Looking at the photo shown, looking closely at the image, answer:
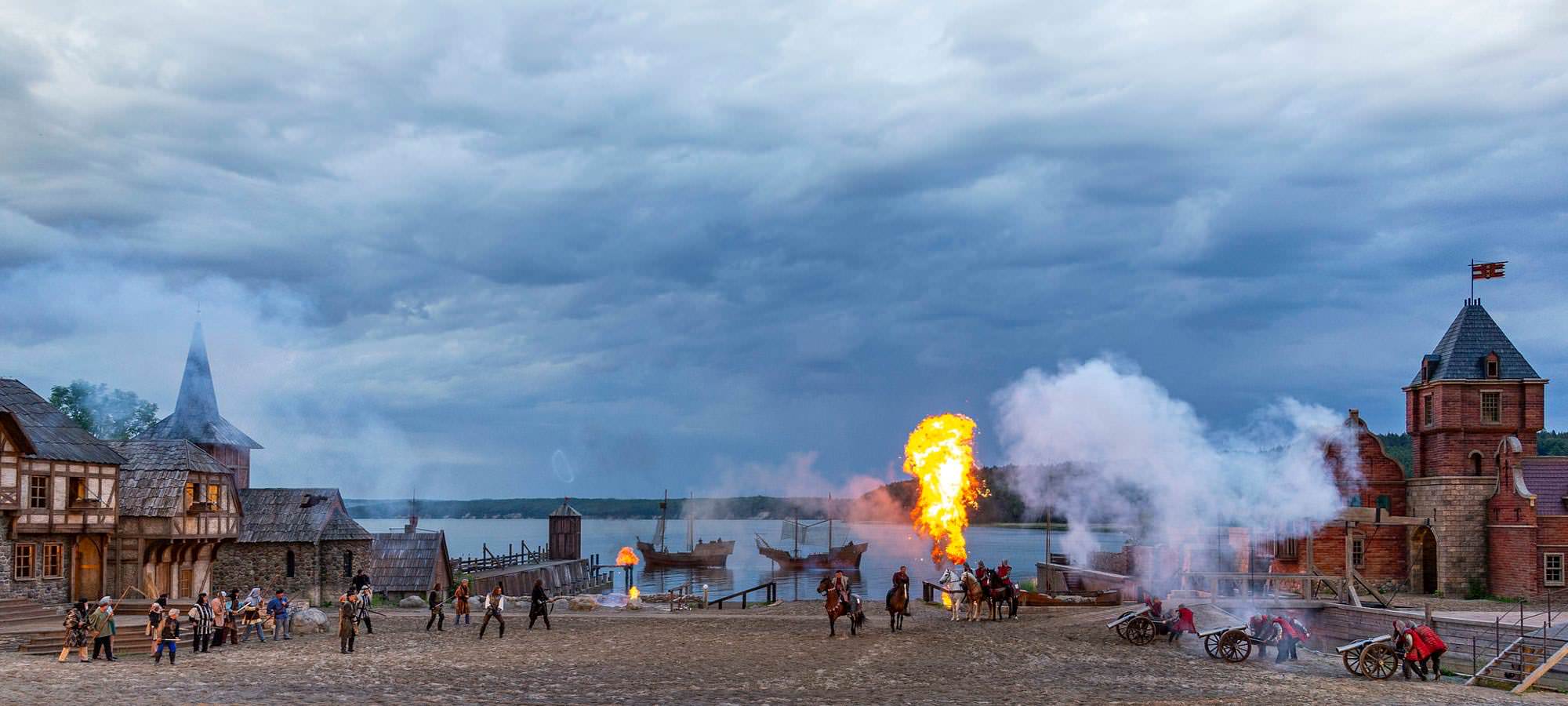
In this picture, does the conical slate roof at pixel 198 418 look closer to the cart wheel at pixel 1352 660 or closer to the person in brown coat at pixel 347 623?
the person in brown coat at pixel 347 623

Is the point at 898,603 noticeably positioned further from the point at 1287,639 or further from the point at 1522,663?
the point at 1522,663

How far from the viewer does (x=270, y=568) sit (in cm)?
5466

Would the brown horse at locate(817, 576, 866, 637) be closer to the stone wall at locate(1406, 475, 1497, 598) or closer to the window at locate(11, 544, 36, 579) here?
the window at locate(11, 544, 36, 579)

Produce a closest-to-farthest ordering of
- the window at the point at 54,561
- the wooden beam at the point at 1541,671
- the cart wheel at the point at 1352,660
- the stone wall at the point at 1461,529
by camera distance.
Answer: the wooden beam at the point at 1541,671
the cart wheel at the point at 1352,660
the window at the point at 54,561
the stone wall at the point at 1461,529

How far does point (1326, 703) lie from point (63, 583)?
40.7 m

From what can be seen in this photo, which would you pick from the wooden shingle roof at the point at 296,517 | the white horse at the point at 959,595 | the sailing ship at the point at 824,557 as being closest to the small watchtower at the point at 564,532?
the sailing ship at the point at 824,557

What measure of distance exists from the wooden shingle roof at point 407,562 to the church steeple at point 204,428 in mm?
9618

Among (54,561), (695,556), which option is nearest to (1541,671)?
(54,561)

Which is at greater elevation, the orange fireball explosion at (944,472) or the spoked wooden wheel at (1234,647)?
the orange fireball explosion at (944,472)

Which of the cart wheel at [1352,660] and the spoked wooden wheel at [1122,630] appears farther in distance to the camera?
the spoked wooden wheel at [1122,630]

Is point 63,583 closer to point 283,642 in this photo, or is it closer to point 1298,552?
point 283,642

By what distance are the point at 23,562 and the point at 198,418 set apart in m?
28.8

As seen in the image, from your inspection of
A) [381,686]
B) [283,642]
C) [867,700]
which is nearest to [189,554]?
[283,642]

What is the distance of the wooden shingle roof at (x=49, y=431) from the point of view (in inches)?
1668
